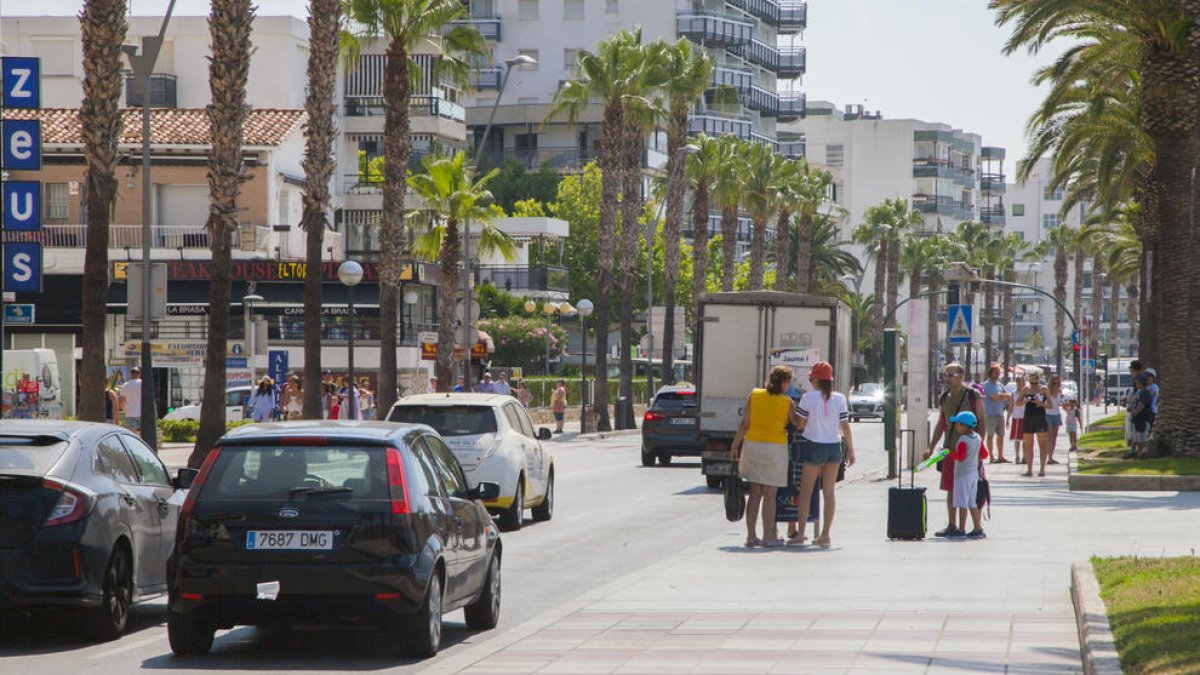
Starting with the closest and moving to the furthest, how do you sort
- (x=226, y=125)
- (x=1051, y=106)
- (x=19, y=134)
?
(x=19, y=134) < (x=226, y=125) < (x=1051, y=106)

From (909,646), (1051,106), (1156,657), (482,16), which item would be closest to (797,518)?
(909,646)

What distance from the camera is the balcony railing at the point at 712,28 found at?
115812mm

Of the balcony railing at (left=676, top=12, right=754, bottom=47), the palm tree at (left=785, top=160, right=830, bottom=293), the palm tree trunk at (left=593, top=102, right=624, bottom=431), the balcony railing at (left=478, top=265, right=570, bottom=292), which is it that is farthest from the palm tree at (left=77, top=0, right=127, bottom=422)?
the balcony railing at (left=676, top=12, right=754, bottom=47)

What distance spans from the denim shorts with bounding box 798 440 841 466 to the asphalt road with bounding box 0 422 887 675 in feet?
5.73

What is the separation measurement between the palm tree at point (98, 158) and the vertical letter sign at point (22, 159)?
→ 86 centimetres

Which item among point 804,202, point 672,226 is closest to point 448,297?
point 672,226

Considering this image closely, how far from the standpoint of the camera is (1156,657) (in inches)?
361

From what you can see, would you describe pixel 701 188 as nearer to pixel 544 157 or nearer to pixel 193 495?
pixel 544 157

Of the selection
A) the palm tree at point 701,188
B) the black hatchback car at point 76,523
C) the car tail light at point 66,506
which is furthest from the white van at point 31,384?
the palm tree at point 701,188

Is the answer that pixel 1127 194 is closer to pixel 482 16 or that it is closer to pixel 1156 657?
pixel 1156 657

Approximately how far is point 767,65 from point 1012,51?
3664 inches

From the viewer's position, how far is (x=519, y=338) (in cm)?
8419

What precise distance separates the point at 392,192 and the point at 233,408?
10.9m

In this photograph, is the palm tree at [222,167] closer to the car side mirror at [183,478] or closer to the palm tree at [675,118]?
the car side mirror at [183,478]
